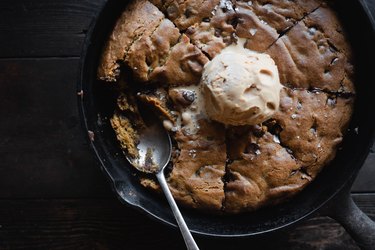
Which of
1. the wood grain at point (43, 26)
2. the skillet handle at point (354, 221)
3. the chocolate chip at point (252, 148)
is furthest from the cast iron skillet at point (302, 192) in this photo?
the wood grain at point (43, 26)

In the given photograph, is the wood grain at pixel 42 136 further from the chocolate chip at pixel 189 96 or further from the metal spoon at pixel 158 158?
the chocolate chip at pixel 189 96

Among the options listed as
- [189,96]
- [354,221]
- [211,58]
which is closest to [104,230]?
[189,96]

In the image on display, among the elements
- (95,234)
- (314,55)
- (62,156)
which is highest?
(314,55)

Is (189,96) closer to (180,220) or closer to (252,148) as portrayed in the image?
(252,148)

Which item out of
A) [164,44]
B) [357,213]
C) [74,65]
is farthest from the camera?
[74,65]

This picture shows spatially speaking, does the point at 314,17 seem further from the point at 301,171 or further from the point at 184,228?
the point at 184,228

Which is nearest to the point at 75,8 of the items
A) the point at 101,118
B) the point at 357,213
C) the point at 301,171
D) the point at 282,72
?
the point at 101,118
